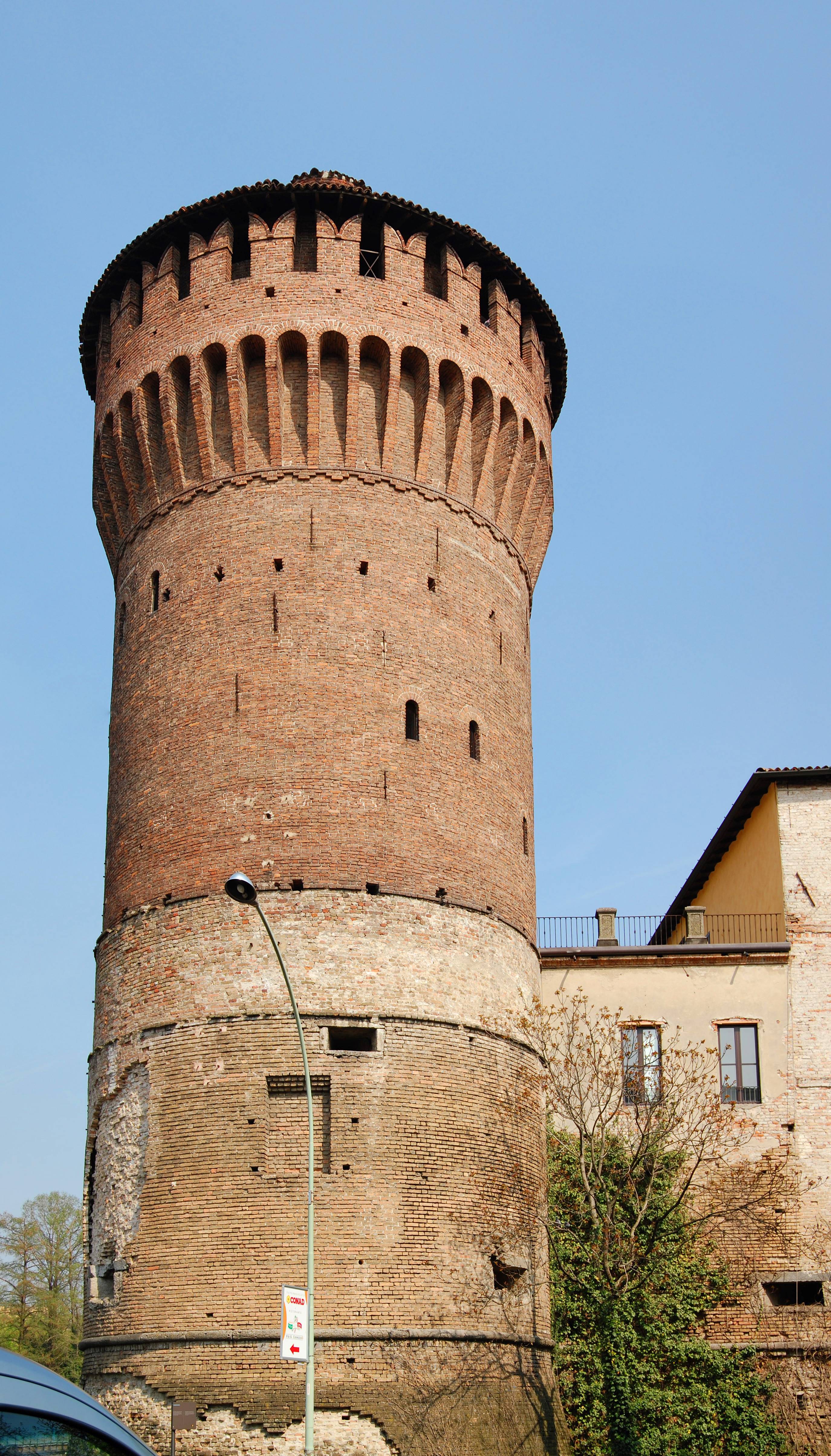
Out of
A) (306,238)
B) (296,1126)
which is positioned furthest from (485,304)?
(296,1126)

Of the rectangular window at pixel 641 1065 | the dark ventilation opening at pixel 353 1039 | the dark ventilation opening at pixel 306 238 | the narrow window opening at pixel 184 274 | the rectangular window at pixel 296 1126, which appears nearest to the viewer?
Result: the rectangular window at pixel 296 1126

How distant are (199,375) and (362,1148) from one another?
37.7 feet

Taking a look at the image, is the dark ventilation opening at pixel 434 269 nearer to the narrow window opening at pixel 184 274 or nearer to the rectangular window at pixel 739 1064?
the narrow window opening at pixel 184 274

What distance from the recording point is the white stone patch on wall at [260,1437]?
55.2 ft

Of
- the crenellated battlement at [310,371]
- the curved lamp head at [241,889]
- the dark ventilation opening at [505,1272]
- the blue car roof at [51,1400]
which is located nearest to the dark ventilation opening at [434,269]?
the crenellated battlement at [310,371]

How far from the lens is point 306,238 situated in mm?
23016

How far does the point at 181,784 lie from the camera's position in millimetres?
20688

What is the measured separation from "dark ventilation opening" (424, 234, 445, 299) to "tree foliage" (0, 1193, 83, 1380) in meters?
27.8

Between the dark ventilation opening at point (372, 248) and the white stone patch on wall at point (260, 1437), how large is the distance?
16007 millimetres

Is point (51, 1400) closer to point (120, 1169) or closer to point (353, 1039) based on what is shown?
point (353, 1039)

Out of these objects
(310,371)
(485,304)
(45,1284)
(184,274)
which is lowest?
(45,1284)

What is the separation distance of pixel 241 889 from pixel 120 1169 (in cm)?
671

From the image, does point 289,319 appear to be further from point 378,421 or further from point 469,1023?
point 469,1023

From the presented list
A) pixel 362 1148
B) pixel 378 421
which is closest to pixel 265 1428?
pixel 362 1148
